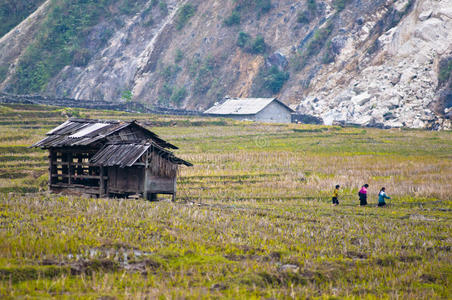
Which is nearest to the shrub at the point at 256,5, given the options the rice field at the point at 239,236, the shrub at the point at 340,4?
the shrub at the point at 340,4

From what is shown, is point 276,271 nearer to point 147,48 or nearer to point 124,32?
point 147,48

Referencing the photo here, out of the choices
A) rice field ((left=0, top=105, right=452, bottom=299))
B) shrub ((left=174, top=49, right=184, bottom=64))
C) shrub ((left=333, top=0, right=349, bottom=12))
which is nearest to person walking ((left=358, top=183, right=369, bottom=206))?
rice field ((left=0, top=105, right=452, bottom=299))

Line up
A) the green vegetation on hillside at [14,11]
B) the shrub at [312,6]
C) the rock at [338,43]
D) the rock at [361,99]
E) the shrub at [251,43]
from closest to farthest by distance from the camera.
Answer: the rock at [361,99]
the rock at [338,43]
the shrub at [312,6]
the shrub at [251,43]
the green vegetation on hillside at [14,11]

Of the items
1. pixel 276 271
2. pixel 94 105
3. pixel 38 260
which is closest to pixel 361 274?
pixel 276 271

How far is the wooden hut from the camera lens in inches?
878

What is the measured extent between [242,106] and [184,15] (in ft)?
124

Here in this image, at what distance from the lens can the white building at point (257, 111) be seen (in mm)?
63188

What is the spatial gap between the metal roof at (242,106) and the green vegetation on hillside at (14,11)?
228 ft

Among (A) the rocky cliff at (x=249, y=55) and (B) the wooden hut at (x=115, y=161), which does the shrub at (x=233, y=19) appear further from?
(B) the wooden hut at (x=115, y=161)

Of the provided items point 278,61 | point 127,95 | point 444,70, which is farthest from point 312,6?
point 127,95

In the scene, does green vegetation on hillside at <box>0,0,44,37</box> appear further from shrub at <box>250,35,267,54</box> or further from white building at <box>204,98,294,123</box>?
white building at <box>204,98,294,123</box>

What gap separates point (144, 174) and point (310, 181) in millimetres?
10172

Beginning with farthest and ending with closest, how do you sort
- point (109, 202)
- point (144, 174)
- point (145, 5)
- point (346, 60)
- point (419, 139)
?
point (145, 5) < point (346, 60) < point (419, 139) < point (144, 174) < point (109, 202)

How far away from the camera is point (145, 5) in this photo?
4208 inches
